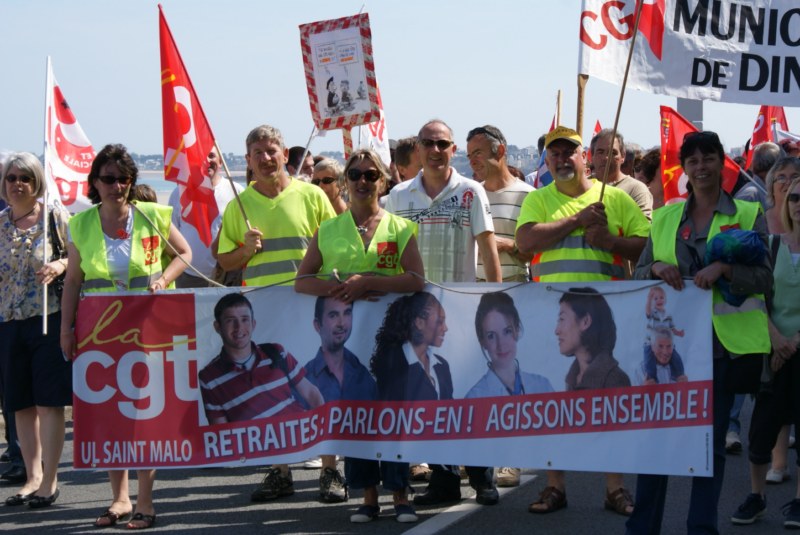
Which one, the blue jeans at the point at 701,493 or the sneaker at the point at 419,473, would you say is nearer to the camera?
the blue jeans at the point at 701,493

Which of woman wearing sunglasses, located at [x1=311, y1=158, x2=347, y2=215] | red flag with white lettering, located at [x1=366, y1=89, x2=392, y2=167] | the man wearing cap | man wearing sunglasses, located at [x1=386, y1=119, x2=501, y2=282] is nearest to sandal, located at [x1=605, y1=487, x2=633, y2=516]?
the man wearing cap

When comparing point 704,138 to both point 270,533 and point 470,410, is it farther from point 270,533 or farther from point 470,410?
point 270,533

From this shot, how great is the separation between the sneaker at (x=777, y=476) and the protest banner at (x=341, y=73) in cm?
396

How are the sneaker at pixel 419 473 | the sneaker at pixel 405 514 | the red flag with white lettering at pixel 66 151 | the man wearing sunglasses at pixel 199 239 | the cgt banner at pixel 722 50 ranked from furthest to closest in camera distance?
the red flag with white lettering at pixel 66 151
the man wearing sunglasses at pixel 199 239
the cgt banner at pixel 722 50
the sneaker at pixel 419 473
the sneaker at pixel 405 514

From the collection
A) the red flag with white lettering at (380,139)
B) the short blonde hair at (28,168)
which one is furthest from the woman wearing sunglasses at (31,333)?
the red flag with white lettering at (380,139)

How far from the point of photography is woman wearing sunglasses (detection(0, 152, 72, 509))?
7430 millimetres

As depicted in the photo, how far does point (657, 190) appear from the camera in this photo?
32.8 feet

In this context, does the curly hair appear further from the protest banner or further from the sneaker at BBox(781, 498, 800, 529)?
the protest banner

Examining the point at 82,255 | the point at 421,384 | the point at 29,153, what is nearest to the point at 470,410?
the point at 421,384

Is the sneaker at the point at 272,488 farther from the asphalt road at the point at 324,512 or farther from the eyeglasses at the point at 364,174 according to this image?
the eyeglasses at the point at 364,174

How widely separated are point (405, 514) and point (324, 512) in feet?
1.95

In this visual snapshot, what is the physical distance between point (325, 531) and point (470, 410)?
1.07 metres

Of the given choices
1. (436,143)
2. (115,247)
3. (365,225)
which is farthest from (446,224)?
(115,247)

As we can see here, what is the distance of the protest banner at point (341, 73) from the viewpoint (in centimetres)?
955
